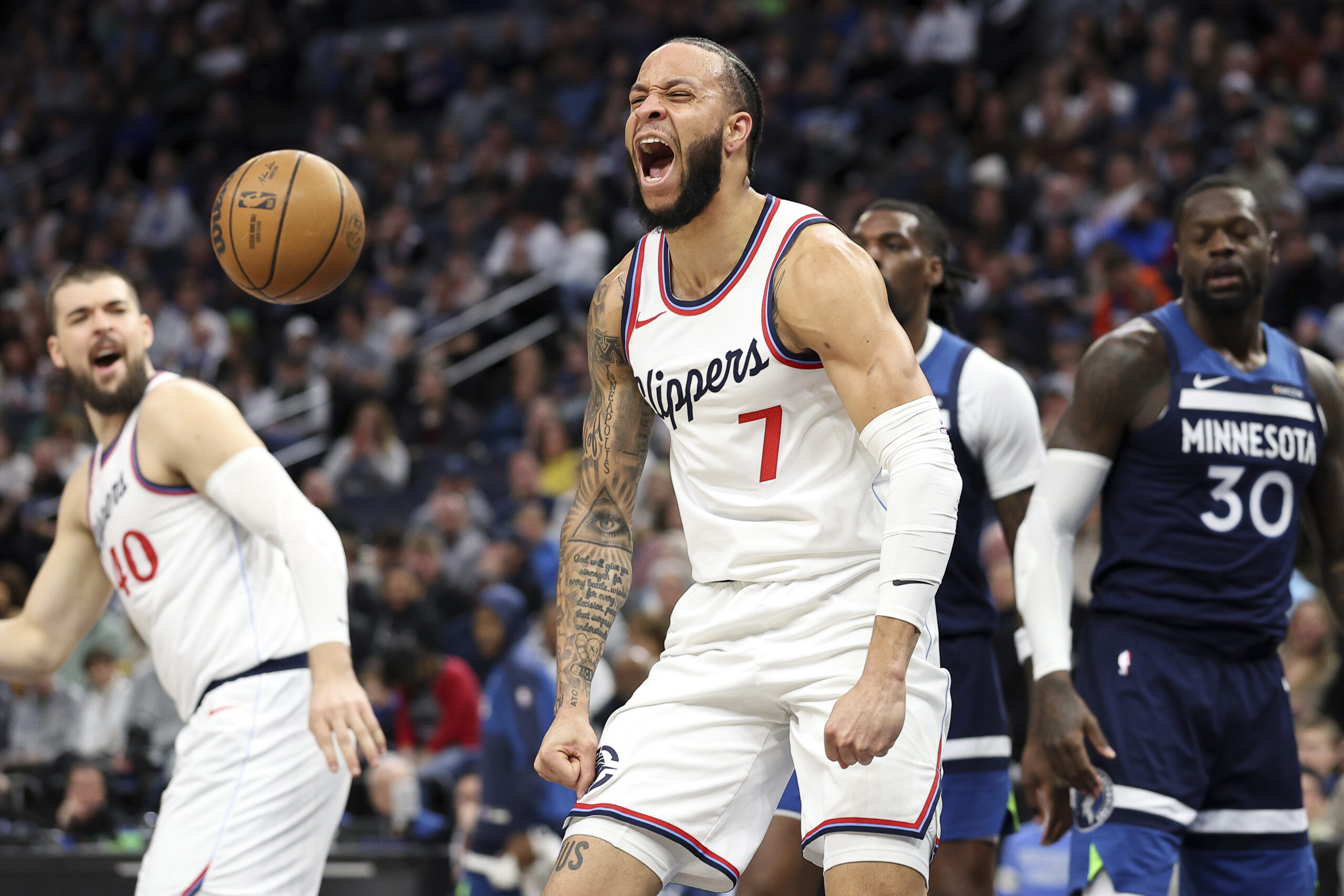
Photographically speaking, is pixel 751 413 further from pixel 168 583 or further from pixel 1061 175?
pixel 1061 175

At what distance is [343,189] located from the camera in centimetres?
467

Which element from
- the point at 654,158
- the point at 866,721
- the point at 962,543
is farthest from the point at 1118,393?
the point at 866,721

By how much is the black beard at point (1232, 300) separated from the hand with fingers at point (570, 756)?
7.09 feet

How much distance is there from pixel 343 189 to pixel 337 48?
1668 centimetres

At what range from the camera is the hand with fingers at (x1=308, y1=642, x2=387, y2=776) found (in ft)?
12.8

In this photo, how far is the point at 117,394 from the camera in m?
4.56

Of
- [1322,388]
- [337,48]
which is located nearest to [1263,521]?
[1322,388]

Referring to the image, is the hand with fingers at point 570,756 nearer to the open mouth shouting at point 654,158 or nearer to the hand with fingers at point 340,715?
the hand with fingers at point 340,715

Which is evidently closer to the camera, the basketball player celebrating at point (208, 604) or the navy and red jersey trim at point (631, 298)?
the navy and red jersey trim at point (631, 298)

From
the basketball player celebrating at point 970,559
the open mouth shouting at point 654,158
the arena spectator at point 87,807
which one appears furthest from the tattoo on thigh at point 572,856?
Answer: the arena spectator at point 87,807

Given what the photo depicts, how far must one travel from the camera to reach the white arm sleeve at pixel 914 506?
3033mm

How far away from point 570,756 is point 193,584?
162 centimetres

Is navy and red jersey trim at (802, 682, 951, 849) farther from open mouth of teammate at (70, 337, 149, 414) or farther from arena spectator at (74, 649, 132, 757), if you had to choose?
arena spectator at (74, 649, 132, 757)

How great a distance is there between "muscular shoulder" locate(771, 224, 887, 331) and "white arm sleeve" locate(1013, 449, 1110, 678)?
4.03 feet
